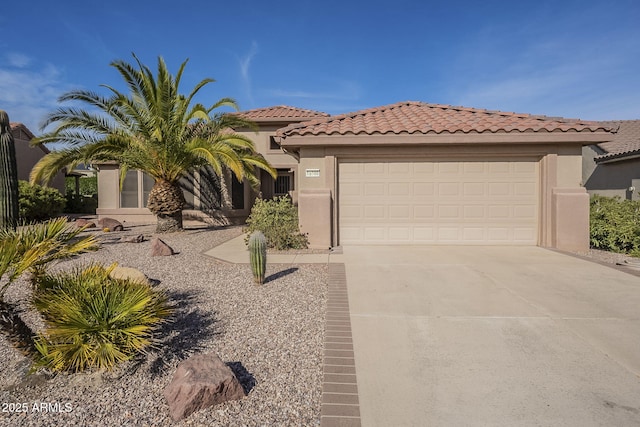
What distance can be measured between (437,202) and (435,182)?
0.56m

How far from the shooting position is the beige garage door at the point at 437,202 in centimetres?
971

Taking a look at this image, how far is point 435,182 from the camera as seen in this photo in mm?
9812

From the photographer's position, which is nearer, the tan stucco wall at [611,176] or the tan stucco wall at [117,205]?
the tan stucco wall at [611,176]

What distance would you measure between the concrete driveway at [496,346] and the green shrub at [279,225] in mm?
2652

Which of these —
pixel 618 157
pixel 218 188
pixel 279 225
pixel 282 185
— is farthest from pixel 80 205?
pixel 618 157

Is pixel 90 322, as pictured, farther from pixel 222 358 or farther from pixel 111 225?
pixel 111 225

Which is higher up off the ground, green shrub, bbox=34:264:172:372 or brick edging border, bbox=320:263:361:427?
green shrub, bbox=34:264:172:372

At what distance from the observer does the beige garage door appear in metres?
9.71

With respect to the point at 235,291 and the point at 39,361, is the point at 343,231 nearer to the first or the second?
the point at 235,291

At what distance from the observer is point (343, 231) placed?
32.6ft

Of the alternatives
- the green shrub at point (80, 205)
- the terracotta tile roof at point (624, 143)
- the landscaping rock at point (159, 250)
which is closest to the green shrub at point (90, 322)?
the landscaping rock at point (159, 250)

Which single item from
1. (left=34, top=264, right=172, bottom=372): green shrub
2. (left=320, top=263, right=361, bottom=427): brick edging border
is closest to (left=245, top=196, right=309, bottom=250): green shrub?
(left=320, top=263, right=361, bottom=427): brick edging border

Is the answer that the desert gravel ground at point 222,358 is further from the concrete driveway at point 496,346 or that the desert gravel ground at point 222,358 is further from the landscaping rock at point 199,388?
the concrete driveway at point 496,346

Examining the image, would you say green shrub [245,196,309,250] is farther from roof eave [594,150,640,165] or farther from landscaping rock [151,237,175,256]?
roof eave [594,150,640,165]
